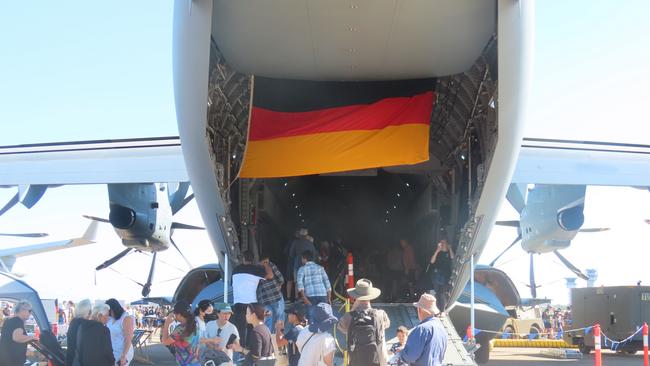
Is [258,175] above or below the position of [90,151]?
below

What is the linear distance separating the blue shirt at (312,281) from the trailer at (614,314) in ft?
27.6

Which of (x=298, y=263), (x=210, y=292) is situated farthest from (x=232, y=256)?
(x=210, y=292)

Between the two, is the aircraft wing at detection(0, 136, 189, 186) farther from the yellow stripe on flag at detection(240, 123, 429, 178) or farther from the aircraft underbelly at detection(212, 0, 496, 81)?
the aircraft underbelly at detection(212, 0, 496, 81)

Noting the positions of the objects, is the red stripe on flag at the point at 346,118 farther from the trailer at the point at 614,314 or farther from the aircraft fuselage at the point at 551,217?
the trailer at the point at 614,314

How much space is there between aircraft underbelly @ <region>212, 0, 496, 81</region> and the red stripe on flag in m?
0.49

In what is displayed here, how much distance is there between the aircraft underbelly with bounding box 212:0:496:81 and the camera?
5906 mm

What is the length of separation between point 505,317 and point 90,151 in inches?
259

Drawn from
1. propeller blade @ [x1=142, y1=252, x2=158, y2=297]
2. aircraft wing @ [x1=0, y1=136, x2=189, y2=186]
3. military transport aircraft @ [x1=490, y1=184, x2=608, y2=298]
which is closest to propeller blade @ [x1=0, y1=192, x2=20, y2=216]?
aircraft wing @ [x1=0, y1=136, x2=189, y2=186]

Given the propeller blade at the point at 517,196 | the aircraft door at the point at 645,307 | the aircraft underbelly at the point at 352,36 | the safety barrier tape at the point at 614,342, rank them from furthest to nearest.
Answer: the aircraft door at the point at 645,307 → the safety barrier tape at the point at 614,342 → the propeller blade at the point at 517,196 → the aircraft underbelly at the point at 352,36

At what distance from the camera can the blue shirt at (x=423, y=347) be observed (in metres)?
A: 4.44

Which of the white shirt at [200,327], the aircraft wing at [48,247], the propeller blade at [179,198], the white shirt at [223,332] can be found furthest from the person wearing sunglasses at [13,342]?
the aircraft wing at [48,247]

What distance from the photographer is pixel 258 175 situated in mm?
8062

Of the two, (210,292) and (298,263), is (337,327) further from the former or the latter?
(210,292)

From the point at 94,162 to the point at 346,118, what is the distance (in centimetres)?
413
